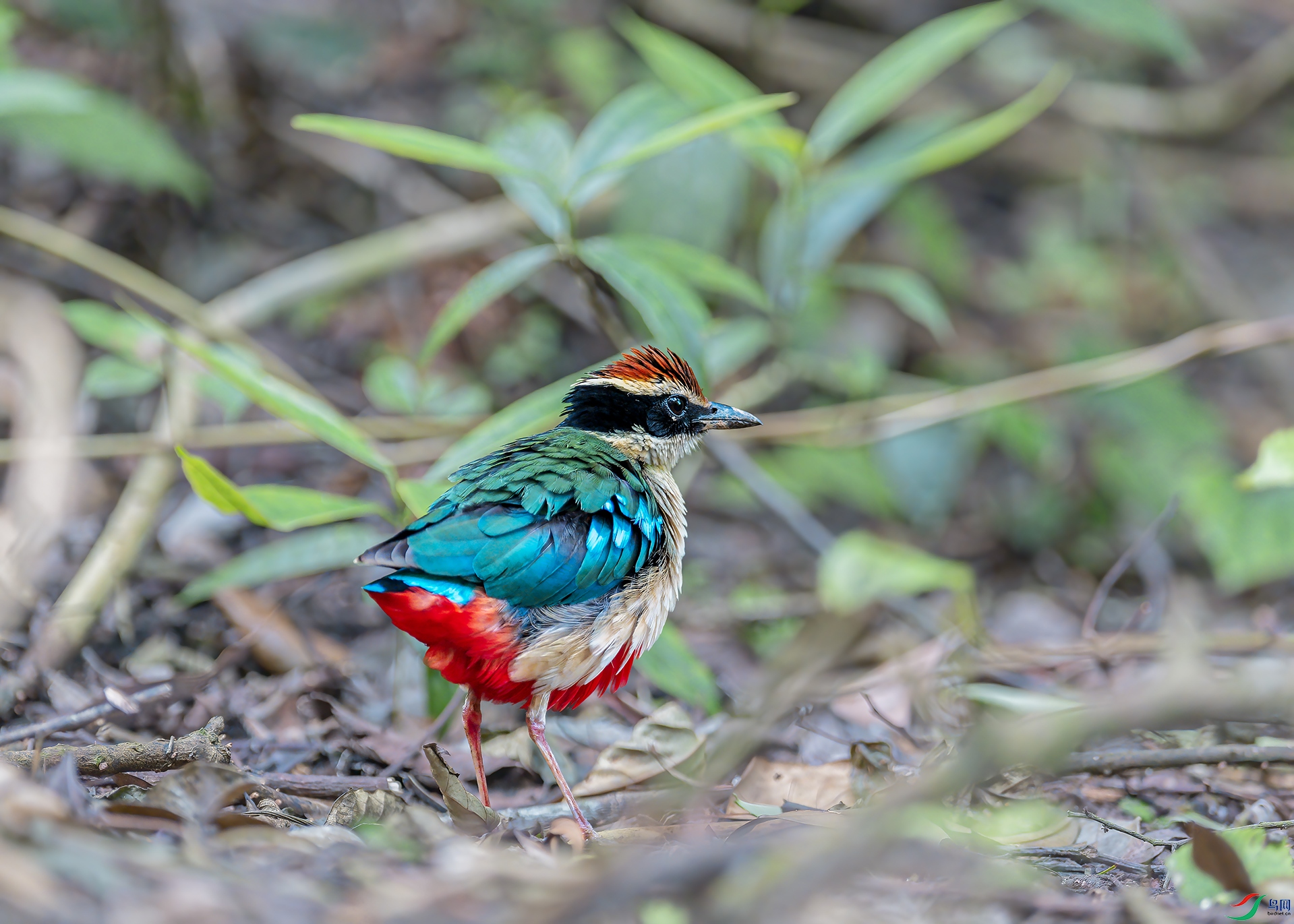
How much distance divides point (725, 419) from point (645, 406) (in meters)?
0.31

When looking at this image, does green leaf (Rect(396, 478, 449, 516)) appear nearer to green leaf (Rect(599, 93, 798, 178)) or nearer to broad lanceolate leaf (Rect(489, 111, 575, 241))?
broad lanceolate leaf (Rect(489, 111, 575, 241))

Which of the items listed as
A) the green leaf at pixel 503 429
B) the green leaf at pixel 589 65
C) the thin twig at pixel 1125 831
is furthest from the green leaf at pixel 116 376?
the thin twig at pixel 1125 831

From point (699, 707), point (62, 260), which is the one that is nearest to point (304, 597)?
point (699, 707)

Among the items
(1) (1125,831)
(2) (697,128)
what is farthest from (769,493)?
(1) (1125,831)

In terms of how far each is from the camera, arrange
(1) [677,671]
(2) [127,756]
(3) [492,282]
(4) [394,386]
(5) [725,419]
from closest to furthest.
Result: (2) [127,756], (3) [492,282], (1) [677,671], (5) [725,419], (4) [394,386]

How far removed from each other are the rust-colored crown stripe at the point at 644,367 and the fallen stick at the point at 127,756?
176 centimetres

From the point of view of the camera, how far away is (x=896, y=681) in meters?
4.47

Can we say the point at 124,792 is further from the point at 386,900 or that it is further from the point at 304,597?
the point at 304,597

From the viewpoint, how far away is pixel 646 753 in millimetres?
3537

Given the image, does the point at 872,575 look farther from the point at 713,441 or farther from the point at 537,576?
the point at 537,576

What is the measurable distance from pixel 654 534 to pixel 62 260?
492cm

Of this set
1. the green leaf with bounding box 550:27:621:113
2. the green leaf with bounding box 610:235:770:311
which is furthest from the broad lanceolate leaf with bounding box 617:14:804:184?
the green leaf with bounding box 550:27:621:113

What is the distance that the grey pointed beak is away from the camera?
414cm

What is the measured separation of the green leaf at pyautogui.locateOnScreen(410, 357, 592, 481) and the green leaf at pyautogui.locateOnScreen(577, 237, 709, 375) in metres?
0.45
